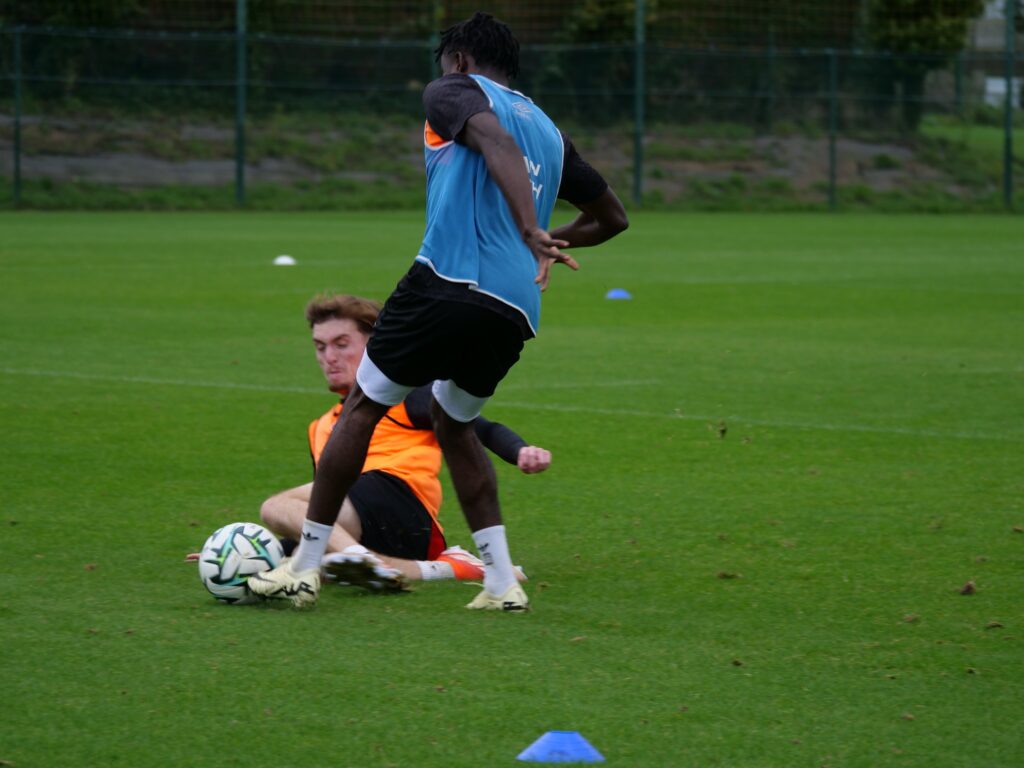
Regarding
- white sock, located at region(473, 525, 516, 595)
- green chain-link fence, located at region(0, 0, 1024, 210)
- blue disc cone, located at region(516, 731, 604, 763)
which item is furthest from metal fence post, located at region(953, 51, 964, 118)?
blue disc cone, located at region(516, 731, 604, 763)

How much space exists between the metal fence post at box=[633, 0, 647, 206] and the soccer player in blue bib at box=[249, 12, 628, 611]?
98.5ft

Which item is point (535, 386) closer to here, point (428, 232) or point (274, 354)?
point (274, 354)

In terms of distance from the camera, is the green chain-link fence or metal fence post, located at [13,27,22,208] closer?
metal fence post, located at [13,27,22,208]

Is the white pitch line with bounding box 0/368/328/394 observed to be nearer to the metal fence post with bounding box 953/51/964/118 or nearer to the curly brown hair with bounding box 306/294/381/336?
the curly brown hair with bounding box 306/294/381/336

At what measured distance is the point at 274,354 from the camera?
12.7 meters

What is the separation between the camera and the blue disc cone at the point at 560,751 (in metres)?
3.96

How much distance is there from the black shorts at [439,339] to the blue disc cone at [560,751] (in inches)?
61.9

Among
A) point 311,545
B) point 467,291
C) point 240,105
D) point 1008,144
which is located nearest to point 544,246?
point 467,291

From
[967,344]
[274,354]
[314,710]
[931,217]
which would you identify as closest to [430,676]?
[314,710]

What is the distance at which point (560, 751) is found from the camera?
156 inches

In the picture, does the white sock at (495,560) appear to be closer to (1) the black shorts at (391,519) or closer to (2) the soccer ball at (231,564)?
(1) the black shorts at (391,519)

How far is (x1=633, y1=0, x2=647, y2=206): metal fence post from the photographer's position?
1393 inches

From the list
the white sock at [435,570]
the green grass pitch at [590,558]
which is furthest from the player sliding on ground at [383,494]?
the green grass pitch at [590,558]

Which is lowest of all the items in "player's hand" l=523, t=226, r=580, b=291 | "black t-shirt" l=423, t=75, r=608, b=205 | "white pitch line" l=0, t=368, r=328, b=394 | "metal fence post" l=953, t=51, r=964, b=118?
"white pitch line" l=0, t=368, r=328, b=394
